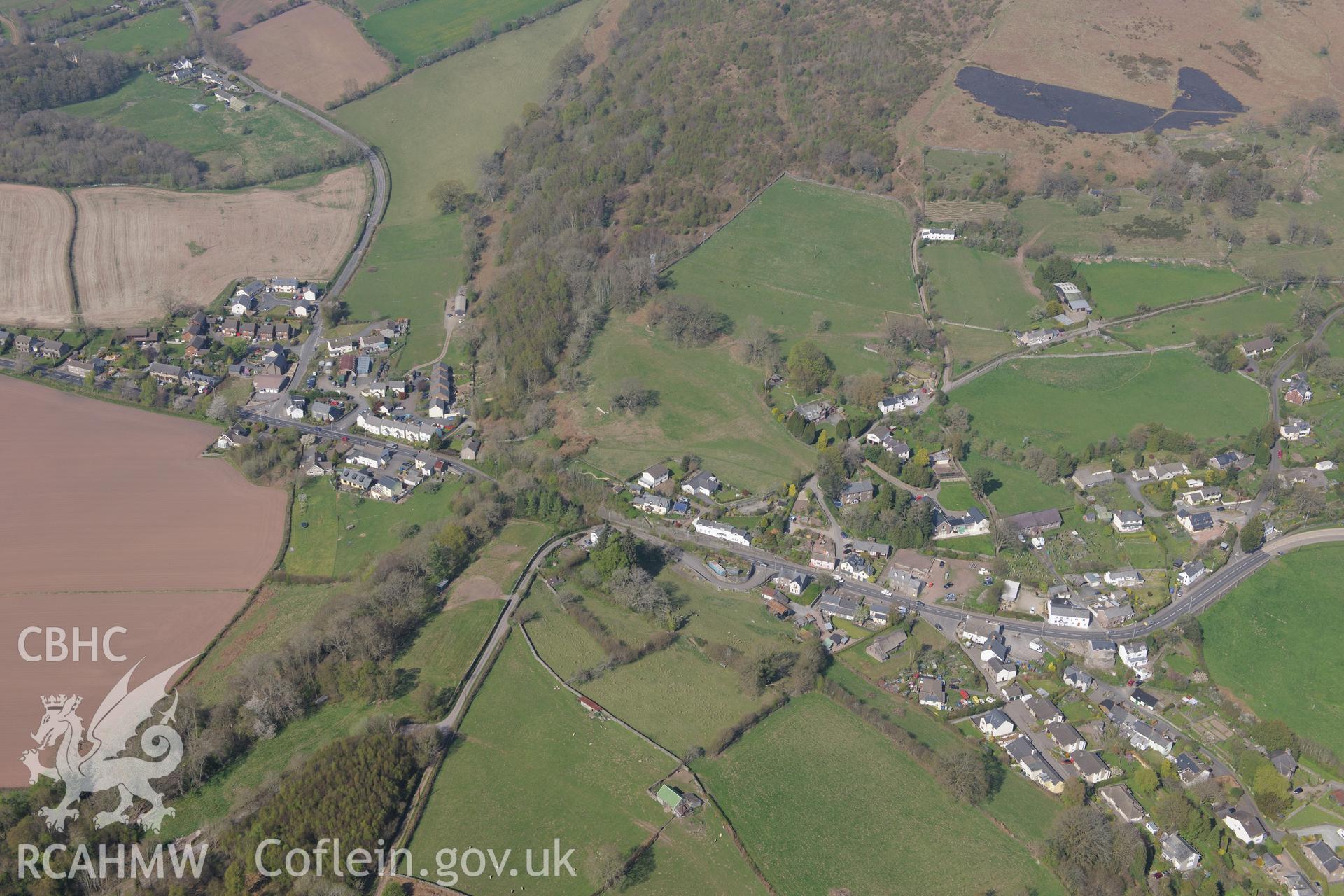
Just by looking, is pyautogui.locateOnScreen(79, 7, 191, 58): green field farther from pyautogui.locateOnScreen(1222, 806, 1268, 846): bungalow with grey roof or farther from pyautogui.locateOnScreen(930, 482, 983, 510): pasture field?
pyautogui.locateOnScreen(1222, 806, 1268, 846): bungalow with grey roof

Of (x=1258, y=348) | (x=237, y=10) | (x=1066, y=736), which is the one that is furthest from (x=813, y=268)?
(x=237, y=10)

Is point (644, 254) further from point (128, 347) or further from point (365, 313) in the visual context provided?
point (128, 347)

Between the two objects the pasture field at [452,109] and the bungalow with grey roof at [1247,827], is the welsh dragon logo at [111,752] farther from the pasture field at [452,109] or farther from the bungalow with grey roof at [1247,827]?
the pasture field at [452,109]

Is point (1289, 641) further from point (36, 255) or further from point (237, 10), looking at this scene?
point (237, 10)

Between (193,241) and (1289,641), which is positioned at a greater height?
(1289,641)

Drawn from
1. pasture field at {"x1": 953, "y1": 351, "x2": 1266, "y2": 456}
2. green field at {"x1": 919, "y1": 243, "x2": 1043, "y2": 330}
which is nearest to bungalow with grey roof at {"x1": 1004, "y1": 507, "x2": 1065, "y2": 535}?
pasture field at {"x1": 953, "y1": 351, "x2": 1266, "y2": 456}
